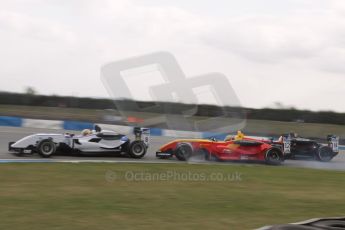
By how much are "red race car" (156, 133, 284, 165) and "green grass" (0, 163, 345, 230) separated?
1.63m

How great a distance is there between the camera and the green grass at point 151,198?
214 inches

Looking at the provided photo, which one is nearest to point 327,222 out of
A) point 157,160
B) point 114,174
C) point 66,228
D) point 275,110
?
point 66,228

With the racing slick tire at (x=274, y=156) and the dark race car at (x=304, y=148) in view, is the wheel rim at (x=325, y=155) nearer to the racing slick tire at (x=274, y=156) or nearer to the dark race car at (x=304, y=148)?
the dark race car at (x=304, y=148)

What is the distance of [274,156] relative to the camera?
1259 centimetres

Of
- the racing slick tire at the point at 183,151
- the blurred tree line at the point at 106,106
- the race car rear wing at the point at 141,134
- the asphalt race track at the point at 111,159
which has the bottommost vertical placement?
the asphalt race track at the point at 111,159

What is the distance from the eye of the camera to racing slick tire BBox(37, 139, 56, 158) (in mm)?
10945

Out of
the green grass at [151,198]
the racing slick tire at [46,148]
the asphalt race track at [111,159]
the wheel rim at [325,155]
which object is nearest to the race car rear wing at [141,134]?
the asphalt race track at [111,159]

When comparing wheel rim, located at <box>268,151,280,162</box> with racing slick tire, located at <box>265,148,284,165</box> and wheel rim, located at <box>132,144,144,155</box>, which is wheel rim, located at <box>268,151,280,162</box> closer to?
racing slick tire, located at <box>265,148,284,165</box>

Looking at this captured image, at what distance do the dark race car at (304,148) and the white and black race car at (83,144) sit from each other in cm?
360

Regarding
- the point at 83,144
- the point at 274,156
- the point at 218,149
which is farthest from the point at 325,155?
the point at 83,144

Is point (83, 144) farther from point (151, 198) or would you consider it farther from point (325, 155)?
point (325, 155)

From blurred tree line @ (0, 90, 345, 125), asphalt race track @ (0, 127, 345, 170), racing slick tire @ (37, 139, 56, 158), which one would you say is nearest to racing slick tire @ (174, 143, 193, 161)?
asphalt race track @ (0, 127, 345, 170)

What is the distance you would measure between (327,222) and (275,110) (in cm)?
2366

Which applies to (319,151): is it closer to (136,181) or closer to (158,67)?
(158,67)
